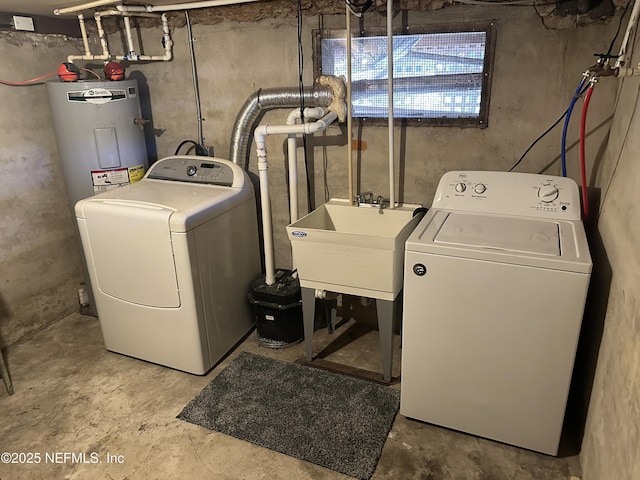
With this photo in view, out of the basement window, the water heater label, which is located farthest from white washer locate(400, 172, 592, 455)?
the water heater label

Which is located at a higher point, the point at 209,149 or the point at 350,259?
the point at 209,149

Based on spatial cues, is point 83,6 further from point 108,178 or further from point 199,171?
point 199,171

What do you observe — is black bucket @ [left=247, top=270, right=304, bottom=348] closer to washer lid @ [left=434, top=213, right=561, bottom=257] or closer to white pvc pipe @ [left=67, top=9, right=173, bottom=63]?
washer lid @ [left=434, top=213, right=561, bottom=257]

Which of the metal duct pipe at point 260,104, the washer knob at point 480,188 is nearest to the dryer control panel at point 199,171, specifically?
the metal duct pipe at point 260,104

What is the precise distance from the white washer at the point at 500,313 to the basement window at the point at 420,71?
0.50 m

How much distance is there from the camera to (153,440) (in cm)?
196

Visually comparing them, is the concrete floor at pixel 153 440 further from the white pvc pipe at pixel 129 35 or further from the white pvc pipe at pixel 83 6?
the white pvc pipe at pixel 83 6

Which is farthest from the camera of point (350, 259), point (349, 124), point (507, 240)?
point (349, 124)

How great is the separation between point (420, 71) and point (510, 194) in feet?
2.45

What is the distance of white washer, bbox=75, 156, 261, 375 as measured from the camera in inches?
85.0

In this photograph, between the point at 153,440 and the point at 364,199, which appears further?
the point at 364,199

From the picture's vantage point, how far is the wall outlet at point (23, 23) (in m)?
2.49

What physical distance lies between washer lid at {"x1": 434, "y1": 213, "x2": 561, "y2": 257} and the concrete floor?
85cm

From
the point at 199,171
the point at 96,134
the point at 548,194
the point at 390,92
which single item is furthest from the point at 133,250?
the point at 548,194
